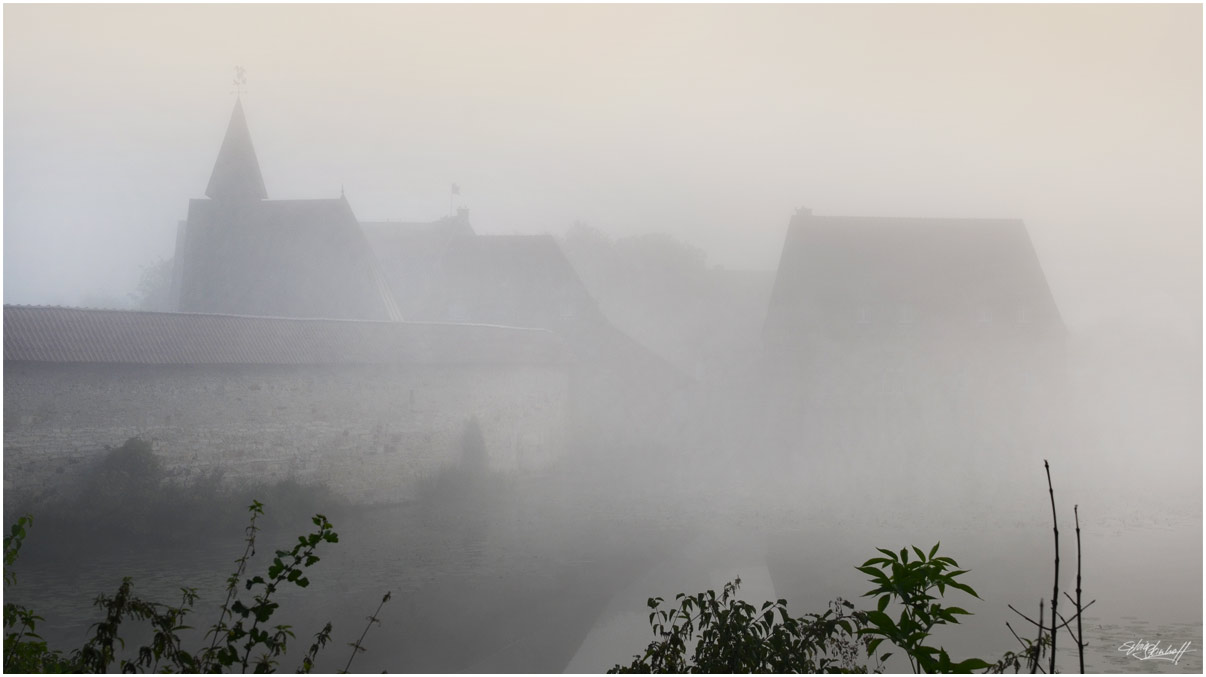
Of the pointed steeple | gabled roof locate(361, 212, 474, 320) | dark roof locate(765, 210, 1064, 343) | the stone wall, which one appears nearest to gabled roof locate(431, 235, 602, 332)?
gabled roof locate(361, 212, 474, 320)

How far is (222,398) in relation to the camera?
1338 cm

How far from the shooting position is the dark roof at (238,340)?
12.0m

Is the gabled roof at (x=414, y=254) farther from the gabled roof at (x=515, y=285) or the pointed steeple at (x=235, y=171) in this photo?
the pointed steeple at (x=235, y=171)

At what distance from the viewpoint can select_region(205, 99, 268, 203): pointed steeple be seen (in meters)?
20.4

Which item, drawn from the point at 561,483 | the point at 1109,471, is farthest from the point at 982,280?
the point at 561,483

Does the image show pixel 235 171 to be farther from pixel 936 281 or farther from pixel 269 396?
pixel 936 281

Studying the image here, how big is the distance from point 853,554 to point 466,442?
25.4ft

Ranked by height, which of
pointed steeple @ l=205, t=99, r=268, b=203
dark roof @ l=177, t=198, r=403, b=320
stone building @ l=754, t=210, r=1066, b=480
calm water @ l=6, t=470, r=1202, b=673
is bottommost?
calm water @ l=6, t=470, r=1202, b=673

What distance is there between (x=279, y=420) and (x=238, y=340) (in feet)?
4.62

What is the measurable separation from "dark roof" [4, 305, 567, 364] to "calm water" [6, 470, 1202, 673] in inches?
108

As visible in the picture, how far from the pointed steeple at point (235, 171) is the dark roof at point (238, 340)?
669 centimetres

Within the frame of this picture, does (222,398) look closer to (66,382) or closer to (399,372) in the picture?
(66,382)

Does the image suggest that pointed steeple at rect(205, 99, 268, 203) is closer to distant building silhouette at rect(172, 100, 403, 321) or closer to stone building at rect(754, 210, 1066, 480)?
distant building silhouette at rect(172, 100, 403, 321)

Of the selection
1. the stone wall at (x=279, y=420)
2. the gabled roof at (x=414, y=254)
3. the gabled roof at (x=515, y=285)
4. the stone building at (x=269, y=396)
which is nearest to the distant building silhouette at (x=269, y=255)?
the gabled roof at (x=414, y=254)
